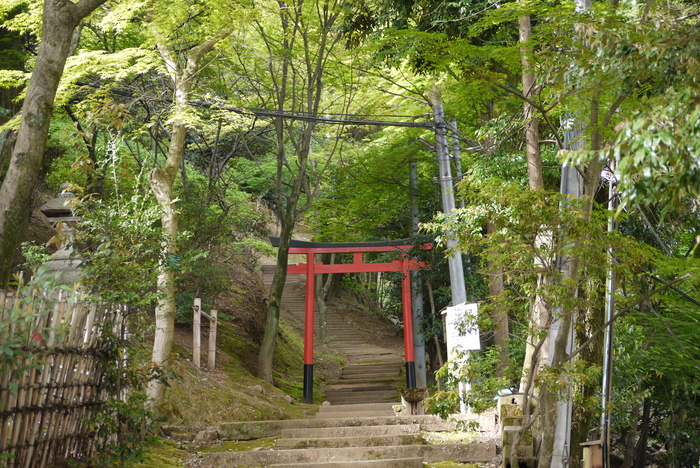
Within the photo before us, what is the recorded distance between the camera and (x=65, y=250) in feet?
23.4

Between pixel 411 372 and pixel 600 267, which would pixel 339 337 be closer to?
pixel 411 372

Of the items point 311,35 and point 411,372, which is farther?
point 411,372

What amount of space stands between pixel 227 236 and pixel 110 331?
27.2 feet

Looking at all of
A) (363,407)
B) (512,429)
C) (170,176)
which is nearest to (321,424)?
(512,429)

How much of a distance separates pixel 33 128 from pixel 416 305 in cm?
1084

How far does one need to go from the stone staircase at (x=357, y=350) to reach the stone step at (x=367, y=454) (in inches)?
377

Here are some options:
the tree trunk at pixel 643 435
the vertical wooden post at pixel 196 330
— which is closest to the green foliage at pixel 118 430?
the vertical wooden post at pixel 196 330

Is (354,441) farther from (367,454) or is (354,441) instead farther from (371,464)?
(371,464)

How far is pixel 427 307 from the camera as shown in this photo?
15.9m

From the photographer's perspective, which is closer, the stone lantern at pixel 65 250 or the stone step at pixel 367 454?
the stone step at pixel 367 454

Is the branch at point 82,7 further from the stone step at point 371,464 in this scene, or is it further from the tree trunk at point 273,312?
the tree trunk at point 273,312

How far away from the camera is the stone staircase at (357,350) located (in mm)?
16469

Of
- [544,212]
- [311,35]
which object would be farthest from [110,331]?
[311,35]

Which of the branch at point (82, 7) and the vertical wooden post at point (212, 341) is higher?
the branch at point (82, 7)
